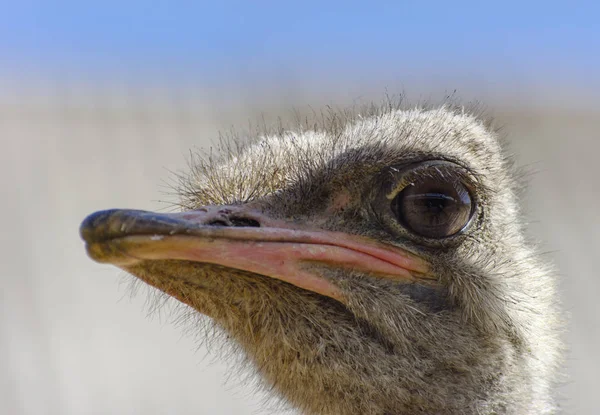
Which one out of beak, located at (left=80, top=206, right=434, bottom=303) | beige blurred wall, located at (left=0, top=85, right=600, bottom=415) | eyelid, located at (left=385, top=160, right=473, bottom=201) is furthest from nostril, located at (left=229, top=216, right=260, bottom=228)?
beige blurred wall, located at (left=0, top=85, right=600, bottom=415)

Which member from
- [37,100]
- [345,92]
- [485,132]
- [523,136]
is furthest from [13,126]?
[485,132]

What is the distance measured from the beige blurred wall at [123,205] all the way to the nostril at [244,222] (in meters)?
0.77

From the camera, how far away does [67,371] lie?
19.1ft

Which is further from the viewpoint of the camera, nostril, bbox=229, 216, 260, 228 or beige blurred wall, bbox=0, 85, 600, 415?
beige blurred wall, bbox=0, 85, 600, 415

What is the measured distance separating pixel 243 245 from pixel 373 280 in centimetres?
37

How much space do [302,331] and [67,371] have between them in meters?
3.75

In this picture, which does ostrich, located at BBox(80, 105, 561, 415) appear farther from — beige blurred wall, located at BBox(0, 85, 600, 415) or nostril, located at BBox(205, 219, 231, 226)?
beige blurred wall, located at BBox(0, 85, 600, 415)

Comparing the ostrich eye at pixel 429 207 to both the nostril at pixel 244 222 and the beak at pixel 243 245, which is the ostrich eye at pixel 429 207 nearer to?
the beak at pixel 243 245

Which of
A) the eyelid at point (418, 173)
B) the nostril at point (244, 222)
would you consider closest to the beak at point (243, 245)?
the nostril at point (244, 222)

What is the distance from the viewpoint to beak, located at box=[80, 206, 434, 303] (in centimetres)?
207

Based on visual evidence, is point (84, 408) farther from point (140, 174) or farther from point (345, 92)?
point (345, 92)

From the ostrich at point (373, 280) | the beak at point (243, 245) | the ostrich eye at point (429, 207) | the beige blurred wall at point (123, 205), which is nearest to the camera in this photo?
the beak at point (243, 245)

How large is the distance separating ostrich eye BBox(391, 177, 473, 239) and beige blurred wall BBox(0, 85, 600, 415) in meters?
0.83

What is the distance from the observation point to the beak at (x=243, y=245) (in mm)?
2066
